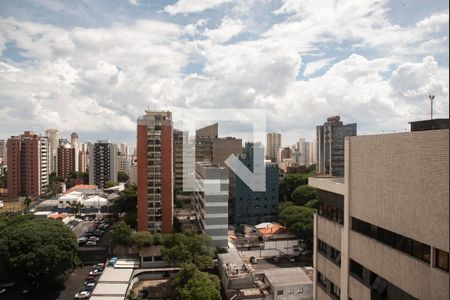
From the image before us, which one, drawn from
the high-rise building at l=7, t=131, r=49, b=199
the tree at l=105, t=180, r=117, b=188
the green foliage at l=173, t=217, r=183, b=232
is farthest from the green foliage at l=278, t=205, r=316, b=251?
the high-rise building at l=7, t=131, r=49, b=199

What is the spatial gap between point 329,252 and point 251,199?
13155 millimetres

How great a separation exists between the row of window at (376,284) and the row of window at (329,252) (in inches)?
17.9

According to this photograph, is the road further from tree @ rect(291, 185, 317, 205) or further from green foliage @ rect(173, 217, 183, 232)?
tree @ rect(291, 185, 317, 205)

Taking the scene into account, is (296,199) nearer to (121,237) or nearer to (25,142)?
(121,237)

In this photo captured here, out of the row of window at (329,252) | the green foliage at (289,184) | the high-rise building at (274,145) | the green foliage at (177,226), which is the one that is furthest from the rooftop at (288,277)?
the high-rise building at (274,145)

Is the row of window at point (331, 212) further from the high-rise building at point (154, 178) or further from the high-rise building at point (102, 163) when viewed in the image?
the high-rise building at point (102, 163)

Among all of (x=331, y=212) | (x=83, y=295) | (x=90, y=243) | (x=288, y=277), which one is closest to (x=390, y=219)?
(x=331, y=212)

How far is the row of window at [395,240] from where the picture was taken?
3.13 meters

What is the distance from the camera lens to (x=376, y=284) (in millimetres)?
3828

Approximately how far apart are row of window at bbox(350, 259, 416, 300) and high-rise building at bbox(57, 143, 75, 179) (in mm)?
34372

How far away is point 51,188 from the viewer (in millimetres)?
27688

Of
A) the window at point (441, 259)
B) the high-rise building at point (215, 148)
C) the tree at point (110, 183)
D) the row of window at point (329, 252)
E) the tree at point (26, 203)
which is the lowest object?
the tree at point (26, 203)

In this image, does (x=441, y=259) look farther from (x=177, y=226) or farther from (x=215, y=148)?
(x=215, y=148)

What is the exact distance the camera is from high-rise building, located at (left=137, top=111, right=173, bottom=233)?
13281 mm
